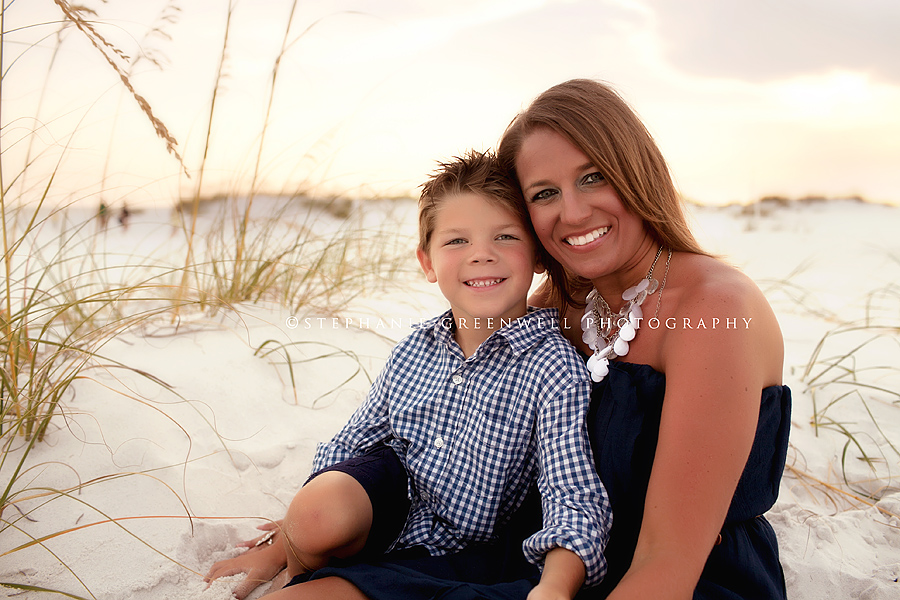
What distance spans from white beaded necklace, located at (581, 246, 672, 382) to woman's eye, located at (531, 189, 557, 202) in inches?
14.1

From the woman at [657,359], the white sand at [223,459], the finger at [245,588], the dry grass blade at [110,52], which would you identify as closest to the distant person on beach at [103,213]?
the white sand at [223,459]

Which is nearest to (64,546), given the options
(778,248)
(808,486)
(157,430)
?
(157,430)

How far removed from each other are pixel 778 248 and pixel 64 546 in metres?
9.50

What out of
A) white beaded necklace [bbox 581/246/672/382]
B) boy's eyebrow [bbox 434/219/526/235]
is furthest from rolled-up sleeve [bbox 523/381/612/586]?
boy's eyebrow [bbox 434/219/526/235]

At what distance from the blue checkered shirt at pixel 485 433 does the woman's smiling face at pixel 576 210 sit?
0.78 feet

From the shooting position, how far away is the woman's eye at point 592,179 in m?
1.84

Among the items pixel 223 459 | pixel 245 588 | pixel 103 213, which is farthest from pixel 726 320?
pixel 103 213

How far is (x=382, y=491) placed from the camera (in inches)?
73.2

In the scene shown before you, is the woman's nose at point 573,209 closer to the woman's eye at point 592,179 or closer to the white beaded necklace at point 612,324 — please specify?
the woman's eye at point 592,179

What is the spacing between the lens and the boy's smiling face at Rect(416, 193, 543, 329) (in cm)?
192

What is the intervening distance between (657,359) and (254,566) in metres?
1.32

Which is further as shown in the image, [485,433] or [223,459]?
[223,459]

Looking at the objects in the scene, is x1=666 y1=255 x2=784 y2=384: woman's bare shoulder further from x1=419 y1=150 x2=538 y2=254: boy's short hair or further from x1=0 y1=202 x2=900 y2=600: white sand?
x1=0 y1=202 x2=900 y2=600: white sand

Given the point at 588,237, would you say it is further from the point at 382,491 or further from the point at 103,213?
the point at 103,213
